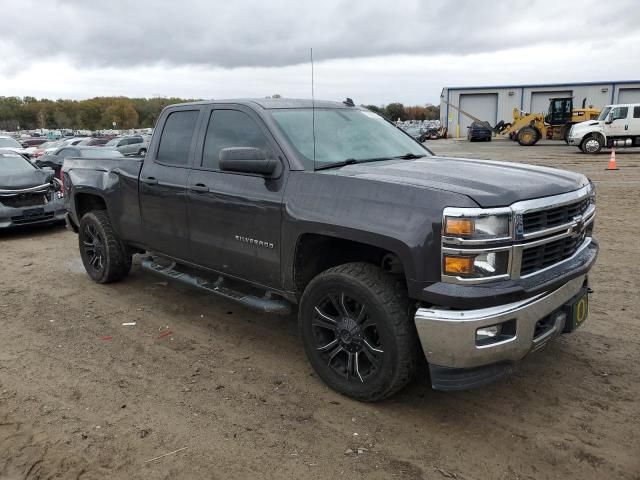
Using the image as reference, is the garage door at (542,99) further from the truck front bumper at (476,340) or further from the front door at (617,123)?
the truck front bumper at (476,340)

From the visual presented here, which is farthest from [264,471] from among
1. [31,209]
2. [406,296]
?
[31,209]

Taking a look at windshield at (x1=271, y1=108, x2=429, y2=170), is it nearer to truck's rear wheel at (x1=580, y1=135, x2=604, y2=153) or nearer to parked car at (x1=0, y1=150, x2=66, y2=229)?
parked car at (x1=0, y1=150, x2=66, y2=229)

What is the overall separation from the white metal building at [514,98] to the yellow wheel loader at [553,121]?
1570 centimetres

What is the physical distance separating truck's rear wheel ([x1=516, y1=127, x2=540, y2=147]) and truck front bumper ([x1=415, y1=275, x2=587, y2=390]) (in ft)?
110

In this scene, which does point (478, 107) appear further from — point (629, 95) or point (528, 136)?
point (528, 136)

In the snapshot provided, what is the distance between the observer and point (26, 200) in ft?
30.6

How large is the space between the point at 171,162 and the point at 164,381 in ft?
6.52

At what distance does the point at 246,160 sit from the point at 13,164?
802cm

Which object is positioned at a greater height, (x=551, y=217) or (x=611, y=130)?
(x=611, y=130)

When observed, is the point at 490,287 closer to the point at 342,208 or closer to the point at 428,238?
the point at 428,238

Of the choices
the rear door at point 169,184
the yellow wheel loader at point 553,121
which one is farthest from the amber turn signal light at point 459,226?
the yellow wheel loader at point 553,121

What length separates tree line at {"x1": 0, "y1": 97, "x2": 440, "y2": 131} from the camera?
110000mm

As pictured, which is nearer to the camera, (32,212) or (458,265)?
(458,265)

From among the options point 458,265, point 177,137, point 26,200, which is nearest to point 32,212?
point 26,200
